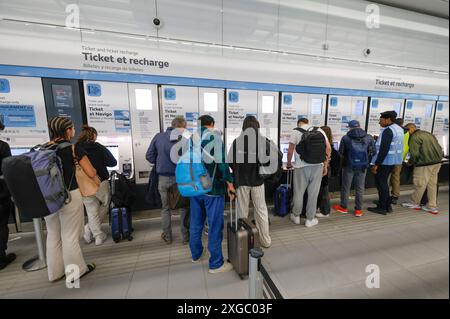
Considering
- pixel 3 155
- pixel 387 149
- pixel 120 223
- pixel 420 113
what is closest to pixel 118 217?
pixel 120 223

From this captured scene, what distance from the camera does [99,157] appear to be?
96.0 inches

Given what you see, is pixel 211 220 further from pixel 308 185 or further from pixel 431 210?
pixel 431 210

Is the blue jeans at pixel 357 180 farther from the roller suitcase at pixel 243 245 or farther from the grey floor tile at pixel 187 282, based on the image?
the grey floor tile at pixel 187 282

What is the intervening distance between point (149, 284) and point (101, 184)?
1.29 meters

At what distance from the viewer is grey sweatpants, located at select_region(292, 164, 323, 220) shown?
9.75 feet

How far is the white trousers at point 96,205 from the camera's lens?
8.40 ft

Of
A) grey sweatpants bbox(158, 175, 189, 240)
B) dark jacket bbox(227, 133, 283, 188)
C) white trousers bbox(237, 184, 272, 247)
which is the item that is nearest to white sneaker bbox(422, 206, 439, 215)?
white trousers bbox(237, 184, 272, 247)

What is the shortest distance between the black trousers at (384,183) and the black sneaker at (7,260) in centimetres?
499

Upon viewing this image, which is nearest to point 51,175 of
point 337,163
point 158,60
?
point 158,60

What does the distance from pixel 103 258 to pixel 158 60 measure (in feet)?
8.89

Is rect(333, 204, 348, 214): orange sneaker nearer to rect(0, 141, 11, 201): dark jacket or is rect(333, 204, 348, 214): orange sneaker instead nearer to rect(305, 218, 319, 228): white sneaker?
rect(305, 218, 319, 228): white sneaker

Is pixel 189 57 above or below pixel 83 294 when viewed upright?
above
